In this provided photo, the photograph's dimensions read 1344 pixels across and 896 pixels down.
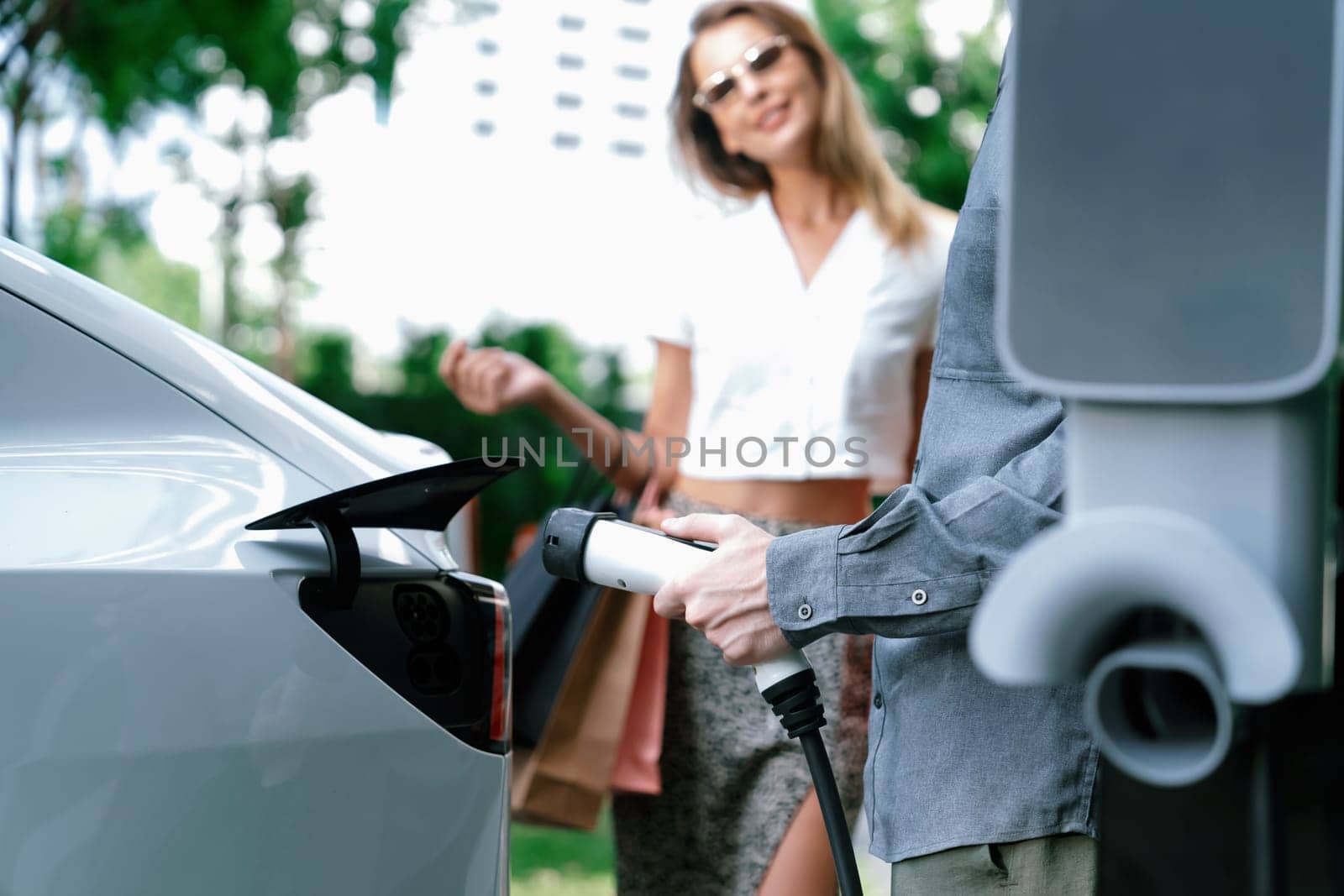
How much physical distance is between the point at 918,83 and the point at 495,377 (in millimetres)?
7861

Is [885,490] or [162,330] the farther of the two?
[885,490]

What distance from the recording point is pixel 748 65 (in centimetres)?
279

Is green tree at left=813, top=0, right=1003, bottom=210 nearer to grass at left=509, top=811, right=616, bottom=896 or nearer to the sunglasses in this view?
grass at left=509, top=811, right=616, bottom=896

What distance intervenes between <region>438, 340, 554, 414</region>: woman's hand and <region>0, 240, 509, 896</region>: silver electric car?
37.5 inches

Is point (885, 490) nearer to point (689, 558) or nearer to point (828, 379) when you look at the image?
point (828, 379)

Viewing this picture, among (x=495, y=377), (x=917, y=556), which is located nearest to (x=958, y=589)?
(x=917, y=556)

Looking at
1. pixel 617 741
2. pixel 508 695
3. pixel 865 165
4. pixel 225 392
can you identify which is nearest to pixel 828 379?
pixel 865 165

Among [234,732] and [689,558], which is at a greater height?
[689,558]

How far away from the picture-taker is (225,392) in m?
1.63

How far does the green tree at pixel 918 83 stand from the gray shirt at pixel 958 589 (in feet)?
27.6

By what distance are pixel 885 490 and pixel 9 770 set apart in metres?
1.69

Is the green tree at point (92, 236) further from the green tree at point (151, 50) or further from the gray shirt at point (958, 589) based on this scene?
the gray shirt at point (958, 589)

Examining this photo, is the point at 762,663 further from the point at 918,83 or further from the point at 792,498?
the point at 918,83

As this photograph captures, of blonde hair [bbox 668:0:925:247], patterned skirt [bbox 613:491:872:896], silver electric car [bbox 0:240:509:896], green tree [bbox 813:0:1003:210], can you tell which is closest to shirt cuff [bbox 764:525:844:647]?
silver electric car [bbox 0:240:509:896]
